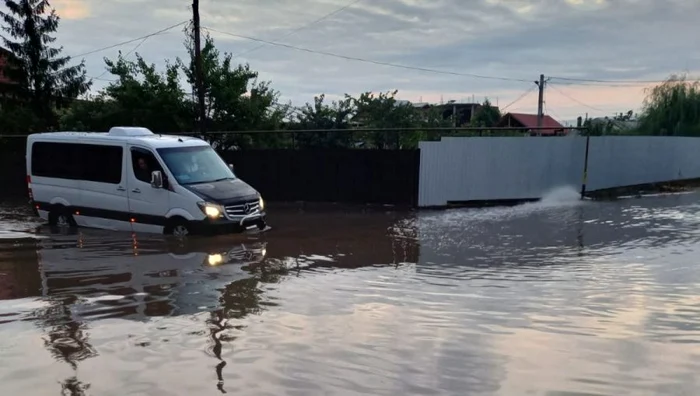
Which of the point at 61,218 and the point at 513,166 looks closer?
the point at 61,218

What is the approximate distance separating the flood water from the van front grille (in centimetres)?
53

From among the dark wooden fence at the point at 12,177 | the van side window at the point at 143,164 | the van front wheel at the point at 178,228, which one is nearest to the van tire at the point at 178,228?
the van front wheel at the point at 178,228

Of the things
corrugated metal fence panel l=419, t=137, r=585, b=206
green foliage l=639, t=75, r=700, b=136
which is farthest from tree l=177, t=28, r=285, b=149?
green foliage l=639, t=75, r=700, b=136

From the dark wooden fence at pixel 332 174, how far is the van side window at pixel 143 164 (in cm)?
658

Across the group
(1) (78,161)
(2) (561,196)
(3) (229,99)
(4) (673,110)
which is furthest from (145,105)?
(4) (673,110)

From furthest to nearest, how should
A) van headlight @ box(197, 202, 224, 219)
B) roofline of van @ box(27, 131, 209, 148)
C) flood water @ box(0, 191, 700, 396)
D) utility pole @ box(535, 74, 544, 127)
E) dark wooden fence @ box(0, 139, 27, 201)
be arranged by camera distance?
1. utility pole @ box(535, 74, 544, 127)
2. dark wooden fence @ box(0, 139, 27, 201)
3. roofline of van @ box(27, 131, 209, 148)
4. van headlight @ box(197, 202, 224, 219)
5. flood water @ box(0, 191, 700, 396)

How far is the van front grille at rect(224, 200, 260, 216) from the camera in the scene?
35.5ft

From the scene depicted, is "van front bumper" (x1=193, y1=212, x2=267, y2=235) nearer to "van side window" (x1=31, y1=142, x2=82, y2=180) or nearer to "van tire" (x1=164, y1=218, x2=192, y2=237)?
"van tire" (x1=164, y1=218, x2=192, y2=237)

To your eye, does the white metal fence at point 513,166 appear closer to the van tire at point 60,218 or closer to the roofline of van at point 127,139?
the roofline of van at point 127,139

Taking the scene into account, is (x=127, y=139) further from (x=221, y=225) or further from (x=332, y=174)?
(x=332, y=174)

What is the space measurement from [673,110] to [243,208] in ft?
101

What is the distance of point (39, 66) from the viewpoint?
83.1ft

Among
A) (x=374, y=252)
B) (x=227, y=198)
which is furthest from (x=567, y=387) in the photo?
(x=227, y=198)

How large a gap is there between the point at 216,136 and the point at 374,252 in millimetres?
11326
